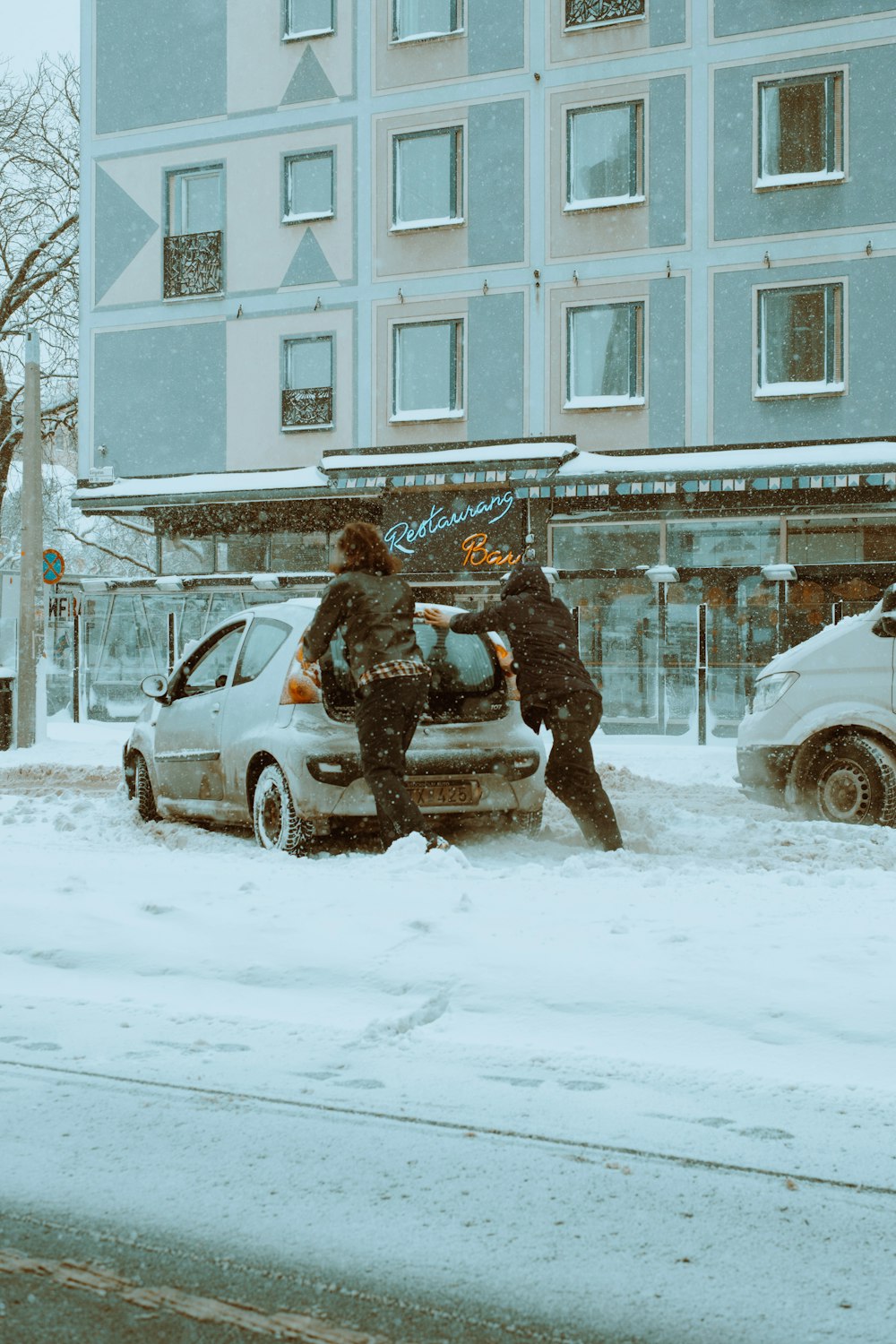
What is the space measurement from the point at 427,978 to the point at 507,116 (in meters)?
21.3

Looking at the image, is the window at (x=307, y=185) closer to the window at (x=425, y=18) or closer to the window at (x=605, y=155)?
the window at (x=425, y=18)

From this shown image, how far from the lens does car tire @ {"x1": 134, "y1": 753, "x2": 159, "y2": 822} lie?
10.8m

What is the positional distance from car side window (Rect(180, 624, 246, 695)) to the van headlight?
3.62 m

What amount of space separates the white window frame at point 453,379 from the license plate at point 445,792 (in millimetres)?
16562

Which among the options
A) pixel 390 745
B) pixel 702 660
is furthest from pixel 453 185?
pixel 390 745

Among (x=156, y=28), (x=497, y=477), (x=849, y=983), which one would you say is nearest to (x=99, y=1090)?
(x=849, y=983)

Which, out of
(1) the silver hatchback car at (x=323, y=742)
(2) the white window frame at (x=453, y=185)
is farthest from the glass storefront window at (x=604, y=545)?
(1) the silver hatchback car at (x=323, y=742)

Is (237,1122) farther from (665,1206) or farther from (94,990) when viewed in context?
(94,990)

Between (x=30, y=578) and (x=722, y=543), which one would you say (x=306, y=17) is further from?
(x=30, y=578)

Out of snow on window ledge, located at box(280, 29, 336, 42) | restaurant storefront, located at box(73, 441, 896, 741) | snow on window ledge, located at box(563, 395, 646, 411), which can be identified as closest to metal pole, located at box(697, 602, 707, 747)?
restaurant storefront, located at box(73, 441, 896, 741)

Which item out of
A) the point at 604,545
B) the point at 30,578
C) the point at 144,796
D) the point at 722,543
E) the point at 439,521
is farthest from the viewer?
the point at 439,521

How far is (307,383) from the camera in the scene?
2595cm

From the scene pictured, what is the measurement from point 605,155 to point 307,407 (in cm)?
623

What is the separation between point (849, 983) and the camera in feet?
17.3
